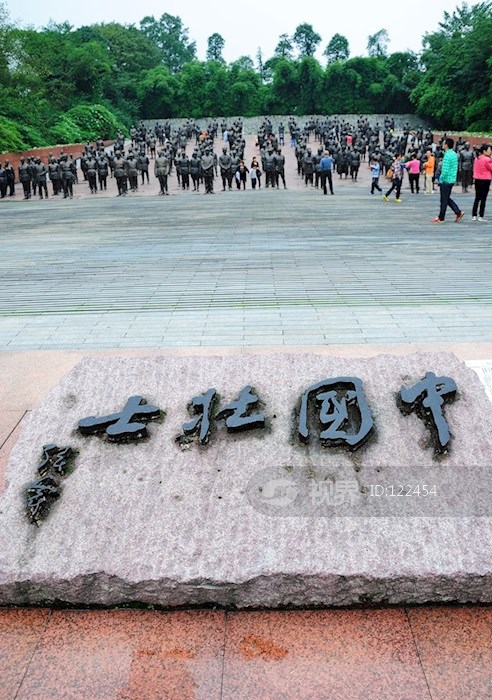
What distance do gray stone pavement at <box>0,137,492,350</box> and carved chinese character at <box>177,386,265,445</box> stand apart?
163 cm

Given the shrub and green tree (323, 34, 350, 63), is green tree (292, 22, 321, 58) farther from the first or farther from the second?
the shrub

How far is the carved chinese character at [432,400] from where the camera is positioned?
264cm

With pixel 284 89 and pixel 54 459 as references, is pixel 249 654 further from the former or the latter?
pixel 284 89

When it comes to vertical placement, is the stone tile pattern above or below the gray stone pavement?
below

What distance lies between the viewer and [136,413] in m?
2.78

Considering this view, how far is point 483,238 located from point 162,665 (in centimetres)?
765

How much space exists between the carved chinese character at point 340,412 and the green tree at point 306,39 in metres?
66.5

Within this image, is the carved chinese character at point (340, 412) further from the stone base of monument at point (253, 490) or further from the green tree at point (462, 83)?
the green tree at point (462, 83)

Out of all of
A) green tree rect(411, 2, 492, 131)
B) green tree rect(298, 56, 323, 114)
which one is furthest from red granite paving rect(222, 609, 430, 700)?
green tree rect(298, 56, 323, 114)

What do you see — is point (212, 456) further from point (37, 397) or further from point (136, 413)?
point (37, 397)

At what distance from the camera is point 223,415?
276 centimetres

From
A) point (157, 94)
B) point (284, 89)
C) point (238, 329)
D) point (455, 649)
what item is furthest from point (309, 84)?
point (455, 649)

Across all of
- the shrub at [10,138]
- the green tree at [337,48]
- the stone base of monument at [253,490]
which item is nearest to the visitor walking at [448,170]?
the stone base of monument at [253,490]

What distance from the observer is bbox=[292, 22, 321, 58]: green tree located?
202 feet
